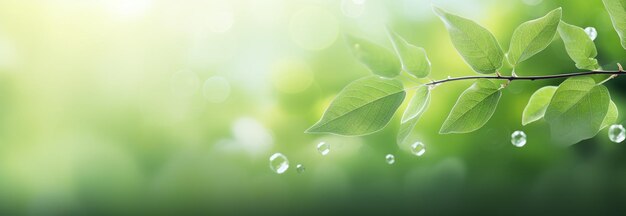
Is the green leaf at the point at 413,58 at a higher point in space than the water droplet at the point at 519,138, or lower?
higher

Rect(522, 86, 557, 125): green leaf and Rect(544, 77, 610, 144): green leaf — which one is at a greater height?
Rect(522, 86, 557, 125): green leaf

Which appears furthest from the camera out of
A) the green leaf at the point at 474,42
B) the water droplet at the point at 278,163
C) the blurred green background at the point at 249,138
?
the blurred green background at the point at 249,138

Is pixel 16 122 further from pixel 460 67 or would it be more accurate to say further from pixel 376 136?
pixel 460 67

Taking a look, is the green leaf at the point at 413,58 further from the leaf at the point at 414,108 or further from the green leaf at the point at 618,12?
the green leaf at the point at 618,12

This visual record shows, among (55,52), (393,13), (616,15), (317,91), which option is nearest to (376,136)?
(317,91)

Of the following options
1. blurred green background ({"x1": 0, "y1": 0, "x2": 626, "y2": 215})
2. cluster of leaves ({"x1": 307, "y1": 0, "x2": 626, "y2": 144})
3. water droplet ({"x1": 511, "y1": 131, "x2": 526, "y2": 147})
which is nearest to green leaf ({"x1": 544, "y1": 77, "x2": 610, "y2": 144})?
cluster of leaves ({"x1": 307, "y1": 0, "x2": 626, "y2": 144})

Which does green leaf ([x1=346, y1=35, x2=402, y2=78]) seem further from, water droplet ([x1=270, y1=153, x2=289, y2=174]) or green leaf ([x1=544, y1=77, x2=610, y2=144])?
water droplet ([x1=270, y1=153, x2=289, y2=174])

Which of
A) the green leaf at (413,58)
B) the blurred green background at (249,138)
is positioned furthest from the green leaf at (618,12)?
the blurred green background at (249,138)
